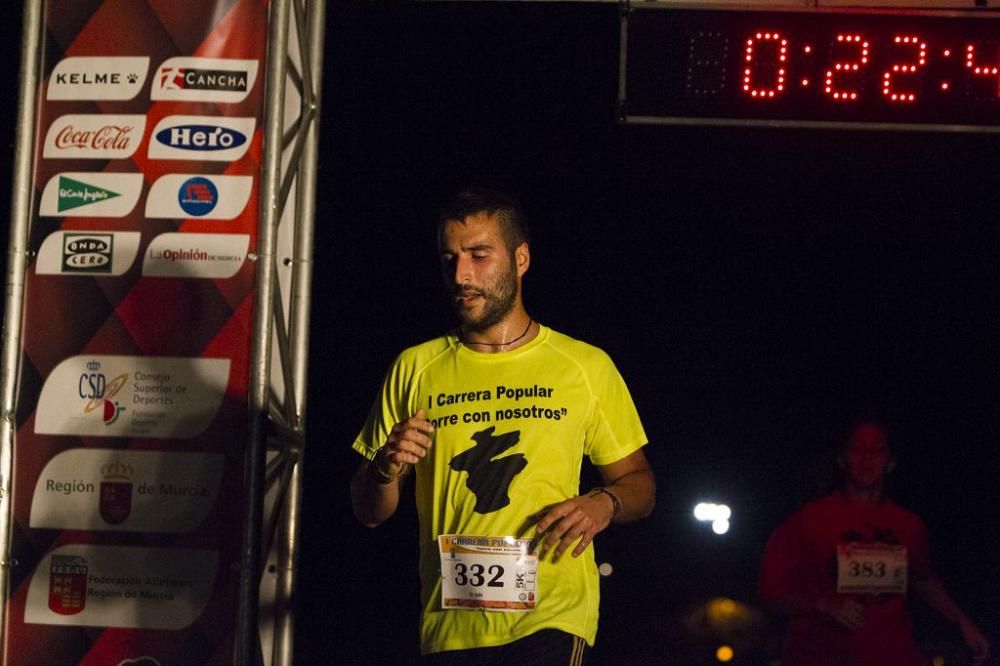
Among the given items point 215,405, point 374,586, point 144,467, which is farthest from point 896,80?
point 374,586

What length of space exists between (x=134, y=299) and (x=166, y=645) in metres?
1.23

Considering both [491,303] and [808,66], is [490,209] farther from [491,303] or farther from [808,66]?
[808,66]

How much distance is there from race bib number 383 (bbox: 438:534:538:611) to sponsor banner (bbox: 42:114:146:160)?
229 cm

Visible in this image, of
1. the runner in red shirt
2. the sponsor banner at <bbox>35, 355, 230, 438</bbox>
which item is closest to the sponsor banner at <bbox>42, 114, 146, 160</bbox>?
the sponsor banner at <bbox>35, 355, 230, 438</bbox>

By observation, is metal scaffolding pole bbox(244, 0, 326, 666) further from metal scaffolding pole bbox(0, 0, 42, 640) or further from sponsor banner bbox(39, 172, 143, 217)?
metal scaffolding pole bbox(0, 0, 42, 640)

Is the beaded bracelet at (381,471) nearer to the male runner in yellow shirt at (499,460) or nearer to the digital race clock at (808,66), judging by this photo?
the male runner in yellow shirt at (499,460)

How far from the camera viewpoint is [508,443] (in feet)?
10.9

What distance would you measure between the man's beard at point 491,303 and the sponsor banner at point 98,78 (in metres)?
1.91

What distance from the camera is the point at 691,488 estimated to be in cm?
732

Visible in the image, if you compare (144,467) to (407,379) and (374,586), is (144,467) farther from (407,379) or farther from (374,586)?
(374,586)

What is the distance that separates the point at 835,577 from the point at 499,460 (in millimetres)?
2125

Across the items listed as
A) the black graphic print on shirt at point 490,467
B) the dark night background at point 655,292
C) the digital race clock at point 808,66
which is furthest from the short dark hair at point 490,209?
the dark night background at point 655,292

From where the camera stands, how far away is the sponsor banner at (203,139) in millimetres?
4676

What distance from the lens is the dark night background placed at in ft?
→ 23.3
